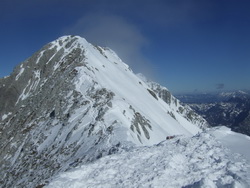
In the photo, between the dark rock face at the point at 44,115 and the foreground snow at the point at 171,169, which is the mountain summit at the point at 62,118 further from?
the foreground snow at the point at 171,169

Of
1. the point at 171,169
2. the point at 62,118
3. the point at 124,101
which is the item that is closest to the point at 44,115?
the point at 62,118

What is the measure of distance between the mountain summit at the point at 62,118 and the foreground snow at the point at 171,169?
791cm

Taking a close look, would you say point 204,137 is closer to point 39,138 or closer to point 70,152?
point 70,152

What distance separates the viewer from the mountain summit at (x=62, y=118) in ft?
118

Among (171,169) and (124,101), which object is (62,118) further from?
(171,169)

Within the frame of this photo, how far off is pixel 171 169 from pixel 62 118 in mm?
36894

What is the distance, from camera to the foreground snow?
14.1 m

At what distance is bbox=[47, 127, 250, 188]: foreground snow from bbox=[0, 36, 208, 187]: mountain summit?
25.9 ft

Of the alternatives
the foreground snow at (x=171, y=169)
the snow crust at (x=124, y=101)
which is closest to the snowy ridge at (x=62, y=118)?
the snow crust at (x=124, y=101)

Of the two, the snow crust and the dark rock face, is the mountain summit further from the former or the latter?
the snow crust

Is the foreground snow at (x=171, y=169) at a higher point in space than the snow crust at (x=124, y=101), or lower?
lower

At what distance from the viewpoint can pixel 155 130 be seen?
52562 millimetres

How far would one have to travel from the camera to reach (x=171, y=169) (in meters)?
16.0

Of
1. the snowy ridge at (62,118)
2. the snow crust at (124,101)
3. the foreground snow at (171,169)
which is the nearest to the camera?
the foreground snow at (171,169)
